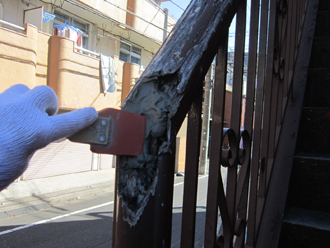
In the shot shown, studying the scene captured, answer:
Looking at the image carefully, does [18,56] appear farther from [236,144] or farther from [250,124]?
[236,144]

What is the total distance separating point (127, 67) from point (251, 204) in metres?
11.1

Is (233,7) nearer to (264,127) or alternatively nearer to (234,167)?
(234,167)

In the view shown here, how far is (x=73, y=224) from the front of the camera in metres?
5.83

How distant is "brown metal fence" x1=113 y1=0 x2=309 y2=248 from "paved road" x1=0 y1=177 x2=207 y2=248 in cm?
385

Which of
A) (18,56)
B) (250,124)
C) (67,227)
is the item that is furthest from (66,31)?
(250,124)

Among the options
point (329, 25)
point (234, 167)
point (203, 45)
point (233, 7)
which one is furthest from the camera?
point (329, 25)

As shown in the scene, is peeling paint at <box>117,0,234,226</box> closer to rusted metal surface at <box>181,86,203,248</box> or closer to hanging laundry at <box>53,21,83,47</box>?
rusted metal surface at <box>181,86,203,248</box>

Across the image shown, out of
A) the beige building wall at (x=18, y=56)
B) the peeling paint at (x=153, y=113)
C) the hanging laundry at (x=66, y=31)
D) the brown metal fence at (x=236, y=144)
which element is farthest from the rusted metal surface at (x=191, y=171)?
the hanging laundry at (x=66, y=31)

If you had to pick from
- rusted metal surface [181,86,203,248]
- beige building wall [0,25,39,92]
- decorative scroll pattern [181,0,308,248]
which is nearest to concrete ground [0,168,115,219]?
beige building wall [0,25,39,92]

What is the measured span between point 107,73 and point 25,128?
10.5m

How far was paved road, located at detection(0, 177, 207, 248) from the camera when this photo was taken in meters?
4.92

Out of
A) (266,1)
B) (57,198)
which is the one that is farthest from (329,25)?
(57,198)

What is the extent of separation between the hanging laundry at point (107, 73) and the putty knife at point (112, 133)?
10257 millimetres

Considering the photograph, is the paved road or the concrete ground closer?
the paved road
